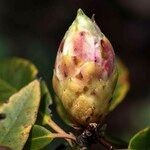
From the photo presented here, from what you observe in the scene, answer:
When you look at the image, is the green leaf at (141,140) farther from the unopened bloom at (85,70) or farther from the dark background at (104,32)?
the dark background at (104,32)

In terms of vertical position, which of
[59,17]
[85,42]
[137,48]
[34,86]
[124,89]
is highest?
[85,42]

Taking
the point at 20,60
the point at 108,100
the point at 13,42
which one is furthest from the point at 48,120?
the point at 13,42

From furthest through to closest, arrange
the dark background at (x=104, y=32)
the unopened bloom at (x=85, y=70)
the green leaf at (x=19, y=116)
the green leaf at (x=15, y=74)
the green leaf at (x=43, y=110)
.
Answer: the dark background at (x=104, y=32) < the green leaf at (x=15, y=74) < the green leaf at (x=43, y=110) < the green leaf at (x=19, y=116) < the unopened bloom at (x=85, y=70)

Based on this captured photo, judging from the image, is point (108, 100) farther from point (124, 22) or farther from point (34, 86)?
point (124, 22)

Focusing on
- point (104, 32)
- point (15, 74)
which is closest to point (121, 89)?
point (15, 74)

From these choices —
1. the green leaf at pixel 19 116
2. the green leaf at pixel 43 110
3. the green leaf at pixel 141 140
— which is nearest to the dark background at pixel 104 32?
the green leaf at pixel 43 110

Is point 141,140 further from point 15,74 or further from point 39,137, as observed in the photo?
point 15,74

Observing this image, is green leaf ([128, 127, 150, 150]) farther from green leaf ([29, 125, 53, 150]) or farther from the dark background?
the dark background
